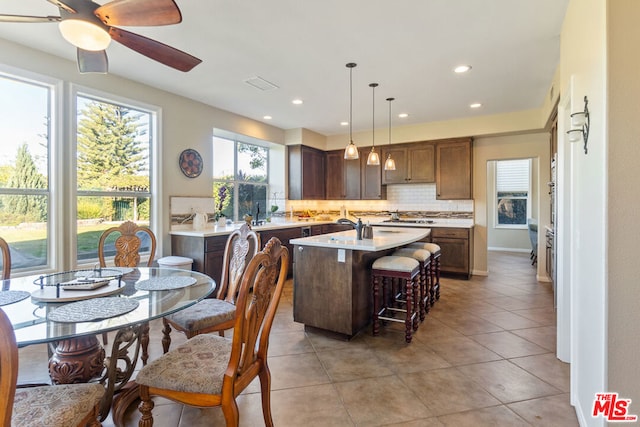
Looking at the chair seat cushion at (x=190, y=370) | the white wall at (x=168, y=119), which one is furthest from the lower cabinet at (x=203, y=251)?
the chair seat cushion at (x=190, y=370)

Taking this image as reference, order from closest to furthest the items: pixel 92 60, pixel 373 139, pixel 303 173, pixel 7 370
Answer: pixel 7 370 → pixel 92 60 → pixel 373 139 → pixel 303 173

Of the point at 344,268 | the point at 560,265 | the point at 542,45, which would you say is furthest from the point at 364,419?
the point at 542,45

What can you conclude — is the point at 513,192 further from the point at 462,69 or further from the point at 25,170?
the point at 25,170

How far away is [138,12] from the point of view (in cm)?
158

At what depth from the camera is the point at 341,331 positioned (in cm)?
285

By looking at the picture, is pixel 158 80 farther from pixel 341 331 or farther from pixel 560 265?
pixel 560 265

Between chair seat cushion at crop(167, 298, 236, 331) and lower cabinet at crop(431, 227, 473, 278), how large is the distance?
4.05m

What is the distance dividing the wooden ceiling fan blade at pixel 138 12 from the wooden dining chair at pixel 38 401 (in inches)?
56.2

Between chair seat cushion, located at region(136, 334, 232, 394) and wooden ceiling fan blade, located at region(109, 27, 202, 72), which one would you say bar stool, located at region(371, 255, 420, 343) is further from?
wooden ceiling fan blade, located at region(109, 27, 202, 72)

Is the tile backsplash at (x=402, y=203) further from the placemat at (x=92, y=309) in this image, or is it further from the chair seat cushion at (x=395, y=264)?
the placemat at (x=92, y=309)

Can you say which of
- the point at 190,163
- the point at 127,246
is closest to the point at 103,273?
the point at 127,246

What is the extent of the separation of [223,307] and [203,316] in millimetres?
207

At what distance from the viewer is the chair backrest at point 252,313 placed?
1.34 meters

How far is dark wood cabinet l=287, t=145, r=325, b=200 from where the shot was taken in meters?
6.14
